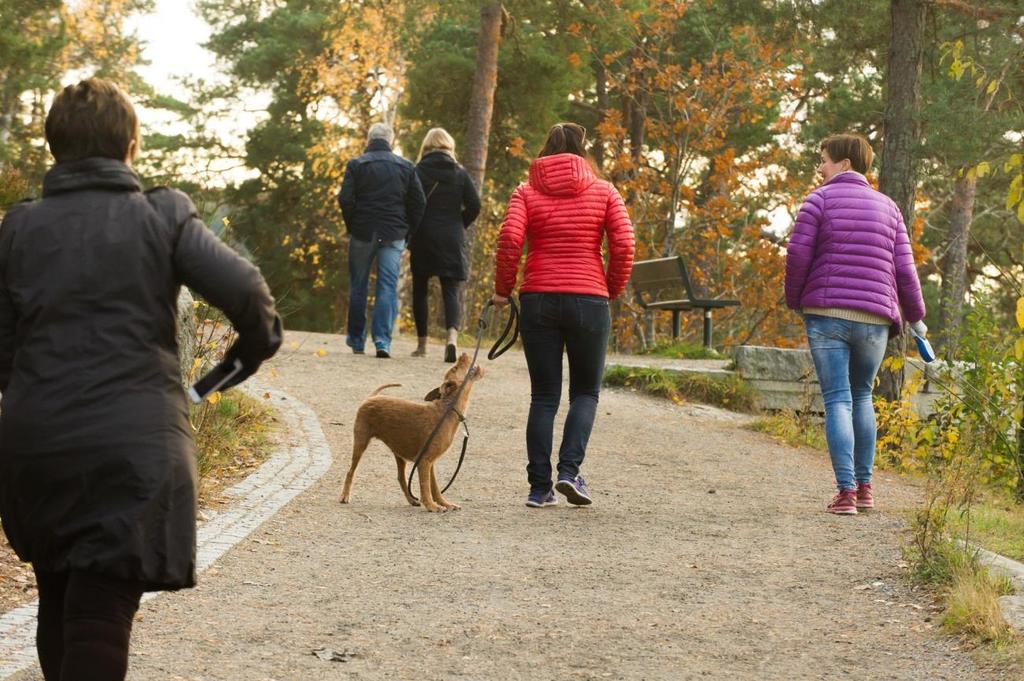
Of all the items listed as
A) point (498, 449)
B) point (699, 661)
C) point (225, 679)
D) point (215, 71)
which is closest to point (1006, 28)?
point (498, 449)

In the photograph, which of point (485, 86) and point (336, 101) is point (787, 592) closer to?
point (485, 86)

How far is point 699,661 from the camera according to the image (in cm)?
504

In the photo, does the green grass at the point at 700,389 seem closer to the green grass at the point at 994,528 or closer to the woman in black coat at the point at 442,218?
the woman in black coat at the point at 442,218

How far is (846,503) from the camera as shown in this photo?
8133 mm

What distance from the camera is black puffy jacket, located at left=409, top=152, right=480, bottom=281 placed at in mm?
13984

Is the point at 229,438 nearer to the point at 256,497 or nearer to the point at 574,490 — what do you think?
the point at 256,497

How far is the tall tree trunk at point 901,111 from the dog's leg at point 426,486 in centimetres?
744

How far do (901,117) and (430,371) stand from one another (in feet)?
16.9

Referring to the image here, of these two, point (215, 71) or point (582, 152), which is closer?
point (582, 152)

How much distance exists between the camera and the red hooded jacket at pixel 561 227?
7.65m

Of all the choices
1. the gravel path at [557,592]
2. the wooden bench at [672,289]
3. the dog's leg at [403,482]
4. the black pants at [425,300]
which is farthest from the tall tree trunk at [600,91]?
the dog's leg at [403,482]

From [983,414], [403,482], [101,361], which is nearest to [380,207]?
[403,482]

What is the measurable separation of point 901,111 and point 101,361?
12.2 meters

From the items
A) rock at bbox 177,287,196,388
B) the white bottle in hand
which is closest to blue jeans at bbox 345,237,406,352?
rock at bbox 177,287,196,388
